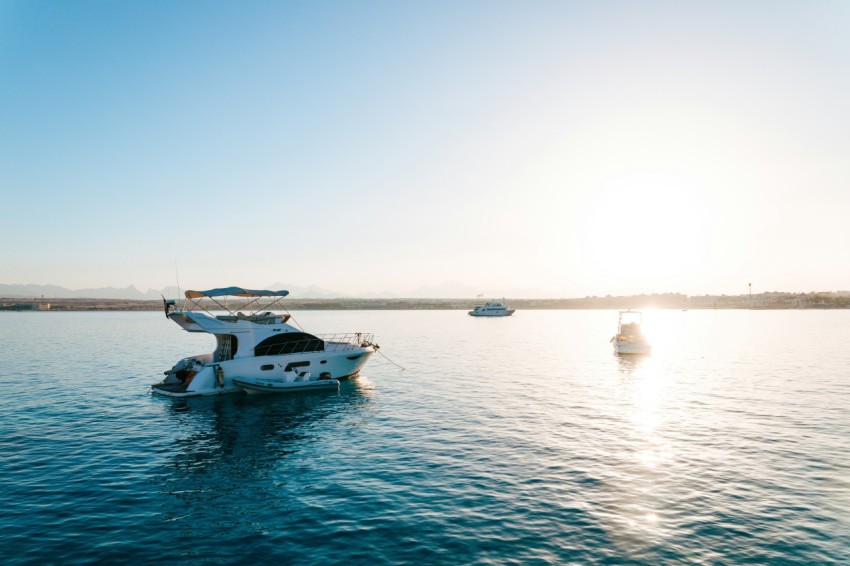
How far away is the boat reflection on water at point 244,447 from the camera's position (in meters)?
16.4

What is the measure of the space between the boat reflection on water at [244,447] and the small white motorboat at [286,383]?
66 centimetres

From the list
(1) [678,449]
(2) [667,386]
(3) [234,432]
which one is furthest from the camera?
(2) [667,386]

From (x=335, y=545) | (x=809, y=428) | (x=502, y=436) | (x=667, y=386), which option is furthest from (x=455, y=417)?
(x=667, y=386)

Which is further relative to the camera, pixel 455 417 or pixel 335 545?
pixel 455 417

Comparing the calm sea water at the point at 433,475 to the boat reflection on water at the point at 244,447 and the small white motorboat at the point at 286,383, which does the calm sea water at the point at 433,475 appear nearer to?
the boat reflection on water at the point at 244,447

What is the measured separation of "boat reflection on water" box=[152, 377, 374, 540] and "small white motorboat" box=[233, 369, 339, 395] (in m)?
0.66

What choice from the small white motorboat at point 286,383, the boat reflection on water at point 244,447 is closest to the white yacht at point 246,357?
the small white motorboat at point 286,383

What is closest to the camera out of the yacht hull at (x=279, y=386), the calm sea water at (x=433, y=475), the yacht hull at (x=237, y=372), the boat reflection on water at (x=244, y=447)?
the calm sea water at (x=433, y=475)

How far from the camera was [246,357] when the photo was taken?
3619 centimetres

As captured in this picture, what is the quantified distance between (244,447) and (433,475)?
9804mm

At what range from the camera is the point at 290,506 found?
52.3ft

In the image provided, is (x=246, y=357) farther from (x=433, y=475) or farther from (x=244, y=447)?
(x=433, y=475)

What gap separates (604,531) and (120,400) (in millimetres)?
32881

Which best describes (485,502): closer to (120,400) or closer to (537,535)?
(537,535)
